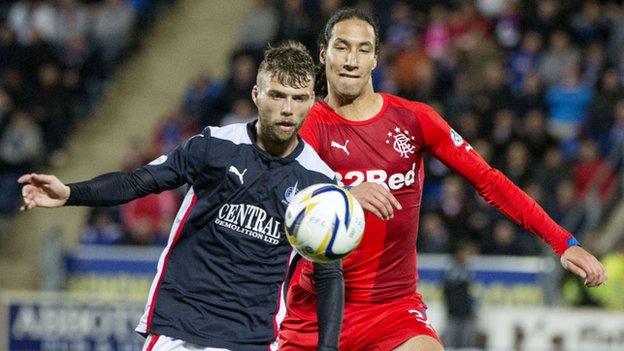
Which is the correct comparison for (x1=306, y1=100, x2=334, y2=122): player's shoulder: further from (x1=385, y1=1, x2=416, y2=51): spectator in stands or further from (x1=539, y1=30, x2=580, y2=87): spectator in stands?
(x1=385, y1=1, x2=416, y2=51): spectator in stands

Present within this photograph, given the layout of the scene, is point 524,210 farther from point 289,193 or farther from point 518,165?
point 518,165

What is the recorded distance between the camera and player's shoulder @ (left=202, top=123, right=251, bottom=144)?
217 inches

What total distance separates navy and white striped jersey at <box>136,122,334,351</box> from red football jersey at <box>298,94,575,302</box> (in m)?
0.82

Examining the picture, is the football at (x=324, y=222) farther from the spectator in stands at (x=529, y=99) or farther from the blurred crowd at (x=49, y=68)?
the blurred crowd at (x=49, y=68)

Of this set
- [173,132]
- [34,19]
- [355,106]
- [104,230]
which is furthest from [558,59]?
[355,106]

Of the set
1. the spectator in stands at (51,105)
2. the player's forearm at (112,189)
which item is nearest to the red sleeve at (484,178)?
the player's forearm at (112,189)

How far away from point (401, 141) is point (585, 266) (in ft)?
3.60

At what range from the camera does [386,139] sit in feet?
20.8

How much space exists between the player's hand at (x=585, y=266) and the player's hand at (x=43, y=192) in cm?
238

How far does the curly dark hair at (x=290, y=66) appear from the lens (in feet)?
17.9

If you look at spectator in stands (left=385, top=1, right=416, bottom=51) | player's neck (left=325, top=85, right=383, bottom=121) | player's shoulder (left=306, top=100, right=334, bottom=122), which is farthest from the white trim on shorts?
spectator in stands (left=385, top=1, right=416, bottom=51)

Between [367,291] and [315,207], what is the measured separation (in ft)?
4.10

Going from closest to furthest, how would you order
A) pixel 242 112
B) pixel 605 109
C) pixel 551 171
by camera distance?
pixel 551 171
pixel 605 109
pixel 242 112

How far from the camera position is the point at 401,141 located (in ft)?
20.9
